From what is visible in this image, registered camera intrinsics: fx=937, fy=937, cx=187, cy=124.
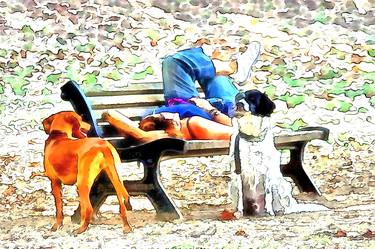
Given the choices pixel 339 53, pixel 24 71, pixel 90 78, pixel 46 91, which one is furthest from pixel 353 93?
pixel 24 71

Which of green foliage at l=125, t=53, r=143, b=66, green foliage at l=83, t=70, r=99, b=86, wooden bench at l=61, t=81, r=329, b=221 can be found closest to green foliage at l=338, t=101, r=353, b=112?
wooden bench at l=61, t=81, r=329, b=221

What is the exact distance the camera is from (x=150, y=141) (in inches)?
175

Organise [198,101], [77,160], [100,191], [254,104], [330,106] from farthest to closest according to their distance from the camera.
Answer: [330,106]
[198,101]
[254,104]
[100,191]
[77,160]

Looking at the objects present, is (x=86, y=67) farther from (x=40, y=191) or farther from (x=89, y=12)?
(x=40, y=191)

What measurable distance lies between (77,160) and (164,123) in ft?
1.64

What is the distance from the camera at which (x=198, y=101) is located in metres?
4.70

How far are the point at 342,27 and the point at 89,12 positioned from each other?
1366 millimetres

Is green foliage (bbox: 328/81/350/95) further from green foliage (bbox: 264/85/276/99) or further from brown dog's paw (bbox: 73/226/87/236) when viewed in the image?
brown dog's paw (bbox: 73/226/87/236)

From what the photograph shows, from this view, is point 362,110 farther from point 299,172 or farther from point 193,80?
point 193,80

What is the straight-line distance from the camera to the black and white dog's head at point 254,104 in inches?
178

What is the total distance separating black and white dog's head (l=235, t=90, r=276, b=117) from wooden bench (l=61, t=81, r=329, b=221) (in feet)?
0.57

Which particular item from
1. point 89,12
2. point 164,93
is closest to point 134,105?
point 164,93

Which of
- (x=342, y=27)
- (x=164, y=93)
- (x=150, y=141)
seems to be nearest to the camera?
(x=150, y=141)

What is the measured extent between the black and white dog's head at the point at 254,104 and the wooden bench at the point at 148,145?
175 millimetres
